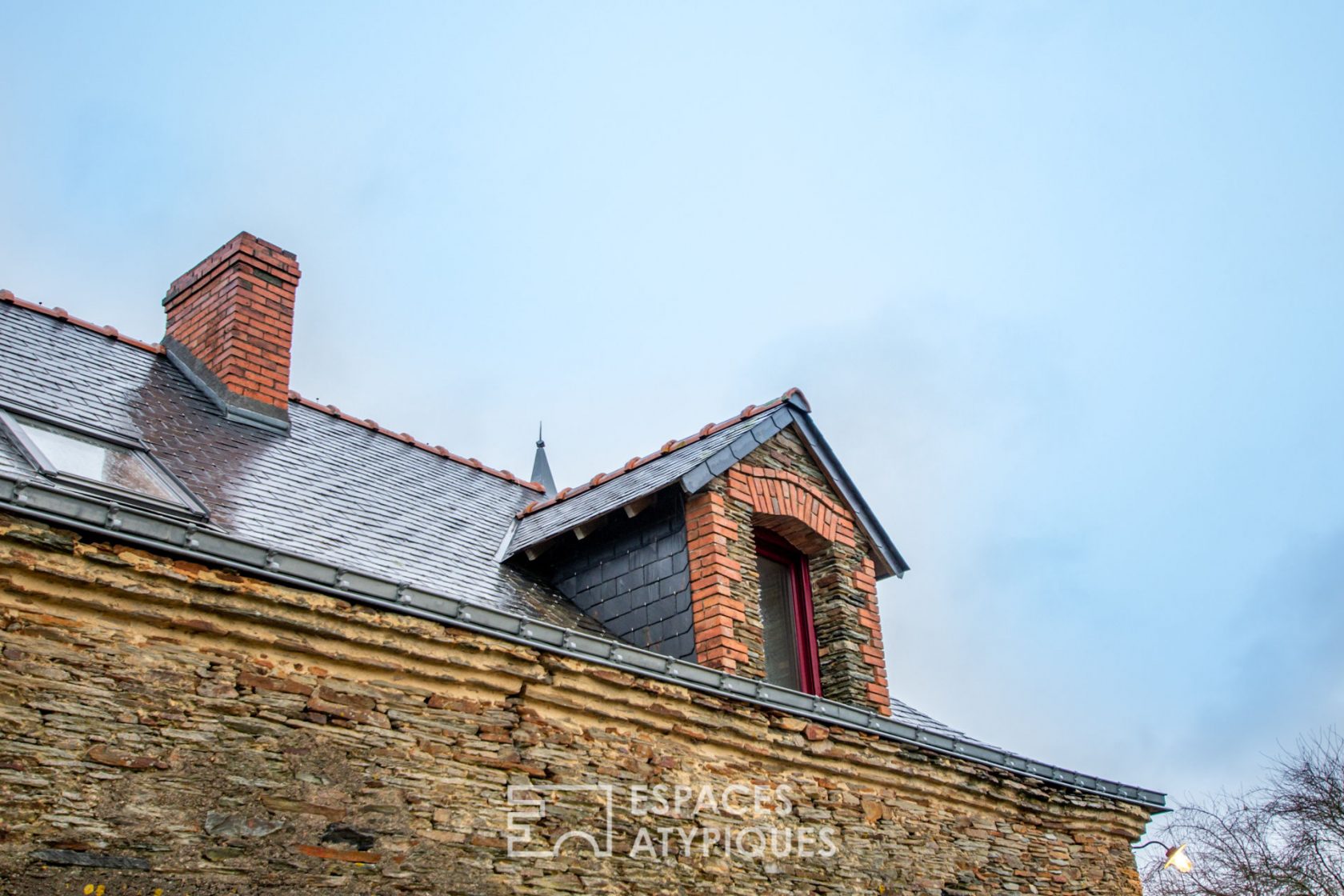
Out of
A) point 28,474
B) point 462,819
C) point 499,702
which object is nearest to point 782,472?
point 499,702

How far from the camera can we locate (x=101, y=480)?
626 centimetres

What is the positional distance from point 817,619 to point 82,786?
553 centimetres

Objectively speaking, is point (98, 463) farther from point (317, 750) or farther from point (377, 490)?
point (377, 490)

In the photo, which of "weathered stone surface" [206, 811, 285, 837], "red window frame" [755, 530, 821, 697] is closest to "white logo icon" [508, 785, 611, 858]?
"weathered stone surface" [206, 811, 285, 837]

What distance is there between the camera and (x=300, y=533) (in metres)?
6.99

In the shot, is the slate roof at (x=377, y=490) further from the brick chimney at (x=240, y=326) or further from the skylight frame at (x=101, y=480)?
the brick chimney at (x=240, y=326)

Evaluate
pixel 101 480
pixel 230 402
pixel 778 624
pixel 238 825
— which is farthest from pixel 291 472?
pixel 778 624

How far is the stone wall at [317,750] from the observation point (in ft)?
16.3

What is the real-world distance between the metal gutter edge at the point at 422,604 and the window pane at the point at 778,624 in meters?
0.88

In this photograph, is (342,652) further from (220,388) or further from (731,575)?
(220,388)

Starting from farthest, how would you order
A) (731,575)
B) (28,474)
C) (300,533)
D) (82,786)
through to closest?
(731,575), (300,533), (28,474), (82,786)

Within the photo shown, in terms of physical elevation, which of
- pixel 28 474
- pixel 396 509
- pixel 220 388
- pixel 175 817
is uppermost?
pixel 220 388

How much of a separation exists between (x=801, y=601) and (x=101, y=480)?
5101mm

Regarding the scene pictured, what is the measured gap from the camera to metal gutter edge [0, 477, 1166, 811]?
205 inches
